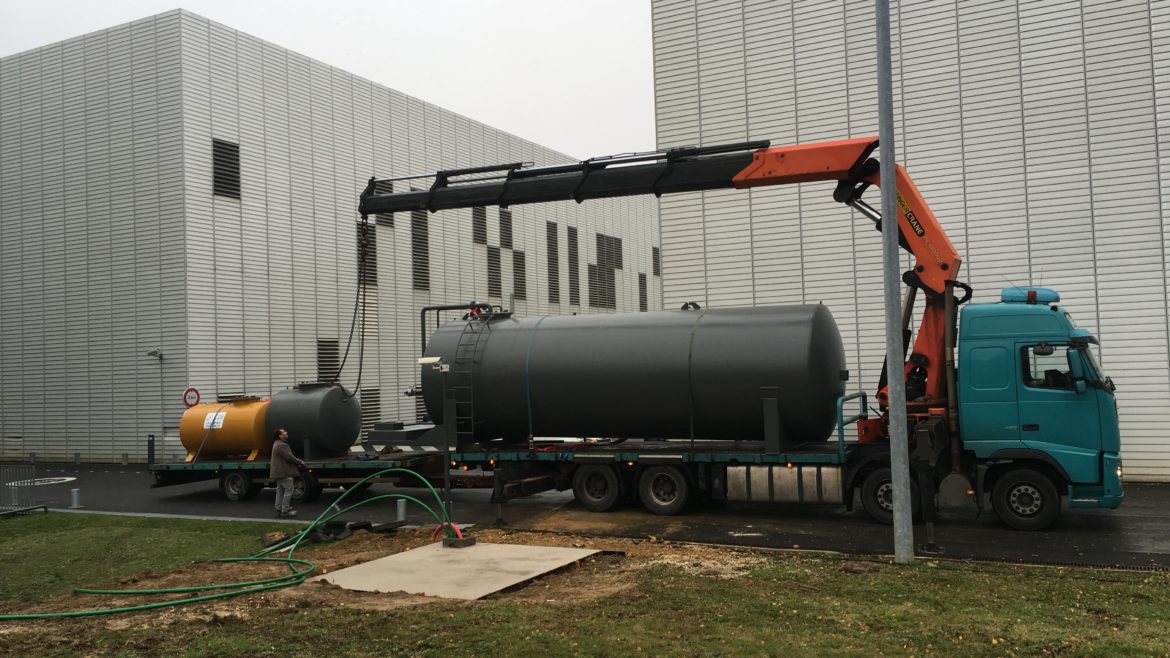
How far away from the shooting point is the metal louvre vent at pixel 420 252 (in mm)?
35406

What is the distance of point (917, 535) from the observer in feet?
43.0

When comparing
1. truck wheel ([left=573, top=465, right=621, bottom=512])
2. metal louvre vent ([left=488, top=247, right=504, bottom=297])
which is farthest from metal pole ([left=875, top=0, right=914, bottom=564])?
metal louvre vent ([left=488, top=247, right=504, bottom=297])

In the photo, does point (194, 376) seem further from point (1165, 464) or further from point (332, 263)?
point (1165, 464)

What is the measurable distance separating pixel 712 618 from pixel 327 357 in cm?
2505

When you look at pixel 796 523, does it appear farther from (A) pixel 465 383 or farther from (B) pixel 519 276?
(B) pixel 519 276

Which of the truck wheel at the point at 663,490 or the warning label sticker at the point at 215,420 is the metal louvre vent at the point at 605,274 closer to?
the warning label sticker at the point at 215,420

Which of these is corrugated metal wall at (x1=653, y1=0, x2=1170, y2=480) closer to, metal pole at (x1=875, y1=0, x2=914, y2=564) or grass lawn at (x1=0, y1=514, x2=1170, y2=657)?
metal pole at (x1=875, y1=0, x2=914, y2=564)

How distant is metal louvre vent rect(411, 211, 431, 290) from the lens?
35.4m

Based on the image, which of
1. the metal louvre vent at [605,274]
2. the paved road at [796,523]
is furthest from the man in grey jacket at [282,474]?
the metal louvre vent at [605,274]

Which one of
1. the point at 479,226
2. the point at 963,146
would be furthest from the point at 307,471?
the point at 479,226

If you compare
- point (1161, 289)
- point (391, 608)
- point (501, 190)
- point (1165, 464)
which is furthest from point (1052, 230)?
point (391, 608)

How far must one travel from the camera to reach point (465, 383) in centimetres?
1773

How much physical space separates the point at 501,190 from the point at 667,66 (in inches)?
332

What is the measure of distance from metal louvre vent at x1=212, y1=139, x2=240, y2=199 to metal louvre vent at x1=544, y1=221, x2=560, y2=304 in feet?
57.8
